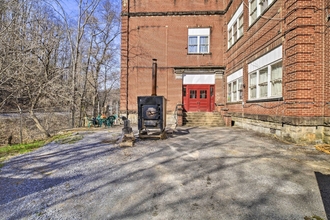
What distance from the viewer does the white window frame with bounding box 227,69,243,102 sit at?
12.2 m

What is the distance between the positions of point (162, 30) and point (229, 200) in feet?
49.4

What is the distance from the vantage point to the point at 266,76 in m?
9.07

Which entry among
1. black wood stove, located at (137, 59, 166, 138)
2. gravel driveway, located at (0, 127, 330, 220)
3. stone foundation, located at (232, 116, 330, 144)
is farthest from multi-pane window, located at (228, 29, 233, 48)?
gravel driveway, located at (0, 127, 330, 220)

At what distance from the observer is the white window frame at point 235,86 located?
12.2 m

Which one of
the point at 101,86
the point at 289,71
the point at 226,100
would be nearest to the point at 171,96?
the point at 226,100

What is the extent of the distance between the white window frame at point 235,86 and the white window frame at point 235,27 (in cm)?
234

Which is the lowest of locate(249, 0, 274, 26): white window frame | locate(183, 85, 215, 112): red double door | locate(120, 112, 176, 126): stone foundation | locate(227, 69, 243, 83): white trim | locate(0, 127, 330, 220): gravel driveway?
locate(0, 127, 330, 220): gravel driveway

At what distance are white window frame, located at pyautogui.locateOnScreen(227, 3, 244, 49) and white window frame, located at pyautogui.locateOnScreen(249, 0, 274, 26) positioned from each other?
4.42 feet

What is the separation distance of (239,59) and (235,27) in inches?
102

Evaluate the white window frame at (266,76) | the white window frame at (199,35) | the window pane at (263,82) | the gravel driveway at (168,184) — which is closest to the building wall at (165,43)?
the white window frame at (199,35)

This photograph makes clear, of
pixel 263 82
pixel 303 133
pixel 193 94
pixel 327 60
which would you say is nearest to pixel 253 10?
pixel 263 82

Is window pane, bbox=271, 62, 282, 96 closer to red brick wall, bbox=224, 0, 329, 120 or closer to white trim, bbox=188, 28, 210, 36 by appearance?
red brick wall, bbox=224, 0, 329, 120

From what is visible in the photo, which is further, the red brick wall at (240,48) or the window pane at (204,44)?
the window pane at (204,44)

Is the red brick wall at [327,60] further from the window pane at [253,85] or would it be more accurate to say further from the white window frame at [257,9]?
the window pane at [253,85]
